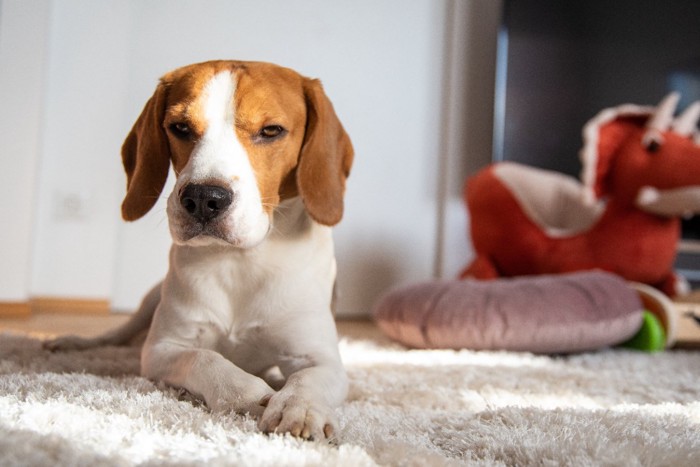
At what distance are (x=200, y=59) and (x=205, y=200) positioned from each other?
2.18 meters

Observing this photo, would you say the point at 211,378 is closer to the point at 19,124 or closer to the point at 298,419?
the point at 298,419

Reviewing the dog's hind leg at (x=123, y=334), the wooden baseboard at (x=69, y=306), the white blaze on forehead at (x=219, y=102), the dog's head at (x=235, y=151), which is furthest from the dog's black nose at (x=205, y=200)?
the wooden baseboard at (x=69, y=306)

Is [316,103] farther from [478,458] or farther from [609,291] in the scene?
[609,291]

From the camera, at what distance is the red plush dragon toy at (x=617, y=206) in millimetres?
2555

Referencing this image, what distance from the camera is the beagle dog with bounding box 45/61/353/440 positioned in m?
1.11

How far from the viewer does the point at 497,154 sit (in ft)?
11.0

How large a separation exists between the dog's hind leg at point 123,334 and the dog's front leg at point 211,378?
57 cm

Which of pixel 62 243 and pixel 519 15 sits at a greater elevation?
pixel 519 15

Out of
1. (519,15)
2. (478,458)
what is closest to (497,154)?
(519,15)

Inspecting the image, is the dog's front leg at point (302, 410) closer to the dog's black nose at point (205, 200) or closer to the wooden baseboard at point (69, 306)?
the dog's black nose at point (205, 200)

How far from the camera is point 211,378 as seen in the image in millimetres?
1059

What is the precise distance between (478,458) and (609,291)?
59.1 inches

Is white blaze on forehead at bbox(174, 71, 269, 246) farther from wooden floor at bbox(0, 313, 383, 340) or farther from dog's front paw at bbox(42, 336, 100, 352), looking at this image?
wooden floor at bbox(0, 313, 383, 340)

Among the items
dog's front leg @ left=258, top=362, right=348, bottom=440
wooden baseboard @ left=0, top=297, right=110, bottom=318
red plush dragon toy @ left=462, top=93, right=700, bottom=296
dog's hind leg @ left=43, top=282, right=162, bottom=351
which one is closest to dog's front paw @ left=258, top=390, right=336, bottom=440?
dog's front leg @ left=258, top=362, right=348, bottom=440
